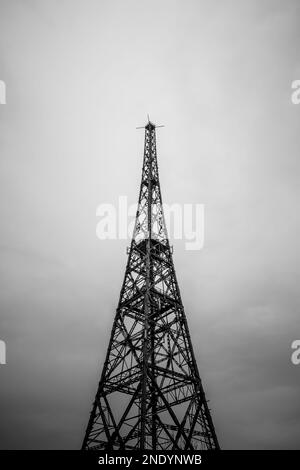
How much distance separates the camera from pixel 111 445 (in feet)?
45.8

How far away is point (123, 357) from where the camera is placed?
1686 cm

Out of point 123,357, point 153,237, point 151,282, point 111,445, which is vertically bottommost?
point 111,445

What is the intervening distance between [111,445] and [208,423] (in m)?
4.80

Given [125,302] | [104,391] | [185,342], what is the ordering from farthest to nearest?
[125,302]
[185,342]
[104,391]
